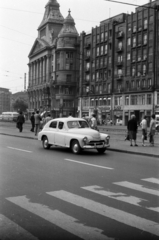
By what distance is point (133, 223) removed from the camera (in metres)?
4.97

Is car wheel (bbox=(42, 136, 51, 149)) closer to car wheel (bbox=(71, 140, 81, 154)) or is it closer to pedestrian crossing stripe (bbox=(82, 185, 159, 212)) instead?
car wheel (bbox=(71, 140, 81, 154))

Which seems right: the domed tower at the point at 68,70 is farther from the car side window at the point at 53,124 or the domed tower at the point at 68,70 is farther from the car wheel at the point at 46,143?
the car side window at the point at 53,124

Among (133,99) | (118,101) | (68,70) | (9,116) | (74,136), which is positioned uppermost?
(68,70)

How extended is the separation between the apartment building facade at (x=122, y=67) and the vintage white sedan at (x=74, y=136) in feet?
162

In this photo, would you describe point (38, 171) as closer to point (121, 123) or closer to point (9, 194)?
point (9, 194)

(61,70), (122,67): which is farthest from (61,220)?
(61,70)

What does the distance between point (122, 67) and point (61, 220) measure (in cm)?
6907

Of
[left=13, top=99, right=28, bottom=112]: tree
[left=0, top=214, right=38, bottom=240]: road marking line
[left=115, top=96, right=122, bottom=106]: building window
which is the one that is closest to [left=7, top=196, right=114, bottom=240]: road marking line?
[left=0, top=214, right=38, bottom=240]: road marking line

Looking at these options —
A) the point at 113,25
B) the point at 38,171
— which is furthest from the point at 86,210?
the point at 113,25

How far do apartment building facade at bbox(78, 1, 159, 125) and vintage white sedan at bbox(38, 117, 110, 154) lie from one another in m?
49.3

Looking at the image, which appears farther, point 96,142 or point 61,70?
point 61,70

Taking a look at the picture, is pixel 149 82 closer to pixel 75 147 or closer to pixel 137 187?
pixel 75 147

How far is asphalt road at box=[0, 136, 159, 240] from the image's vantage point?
466 cm

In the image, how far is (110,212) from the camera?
18.1 feet
